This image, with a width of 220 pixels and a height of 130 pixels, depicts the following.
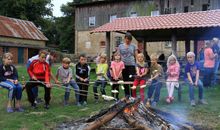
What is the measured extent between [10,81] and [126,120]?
3766mm

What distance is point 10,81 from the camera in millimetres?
7848

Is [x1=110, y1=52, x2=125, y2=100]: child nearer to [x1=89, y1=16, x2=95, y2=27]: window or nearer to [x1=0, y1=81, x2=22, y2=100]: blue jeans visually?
[x1=0, y1=81, x2=22, y2=100]: blue jeans

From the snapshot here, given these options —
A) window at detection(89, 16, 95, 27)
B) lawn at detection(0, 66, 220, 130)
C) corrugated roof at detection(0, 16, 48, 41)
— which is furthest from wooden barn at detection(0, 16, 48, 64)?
lawn at detection(0, 66, 220, 130)

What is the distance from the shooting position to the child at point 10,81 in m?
7.71

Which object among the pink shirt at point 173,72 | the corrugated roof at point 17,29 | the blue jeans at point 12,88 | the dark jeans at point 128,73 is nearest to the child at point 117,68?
the dark jeans at point 128,73

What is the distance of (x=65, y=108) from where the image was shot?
8.22 metres

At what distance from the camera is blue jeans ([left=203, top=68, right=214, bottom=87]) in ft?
35.4

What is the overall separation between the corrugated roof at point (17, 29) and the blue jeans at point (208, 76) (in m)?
30.3

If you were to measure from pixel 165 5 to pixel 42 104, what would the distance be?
28625 millimetres

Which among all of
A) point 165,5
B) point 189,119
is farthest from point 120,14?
point 189,119

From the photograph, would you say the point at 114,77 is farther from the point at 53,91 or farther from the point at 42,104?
the point at 53,91

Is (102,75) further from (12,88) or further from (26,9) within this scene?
(26,9)

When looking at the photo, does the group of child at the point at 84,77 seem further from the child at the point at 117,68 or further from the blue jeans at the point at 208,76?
the blue jeans at the point at 208,76

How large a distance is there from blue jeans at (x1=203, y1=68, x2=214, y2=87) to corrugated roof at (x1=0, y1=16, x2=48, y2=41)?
30275 millimetres
